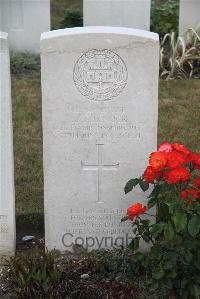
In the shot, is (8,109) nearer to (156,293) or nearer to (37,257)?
(37,257)

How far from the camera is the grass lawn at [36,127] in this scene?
5.72m

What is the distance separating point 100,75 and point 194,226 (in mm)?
Answer: 1206

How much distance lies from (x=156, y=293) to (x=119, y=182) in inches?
31.3

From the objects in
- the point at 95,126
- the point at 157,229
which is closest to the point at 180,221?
the point at 157,229

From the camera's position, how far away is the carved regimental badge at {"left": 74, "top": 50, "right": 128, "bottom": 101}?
4.41m

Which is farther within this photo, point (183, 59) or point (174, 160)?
point (183, 59)

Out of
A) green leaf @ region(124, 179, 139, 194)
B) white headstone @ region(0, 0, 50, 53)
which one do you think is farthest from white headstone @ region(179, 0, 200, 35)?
green leaf @ region(124, 179, 139, 194)

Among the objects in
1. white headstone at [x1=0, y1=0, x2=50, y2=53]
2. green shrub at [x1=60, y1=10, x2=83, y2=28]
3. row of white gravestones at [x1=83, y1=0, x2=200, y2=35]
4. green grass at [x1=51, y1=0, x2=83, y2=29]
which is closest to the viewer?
row of white gravestones at [x1=83, y1=0, x2=200, y2=35]

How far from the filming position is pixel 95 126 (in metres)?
4.54

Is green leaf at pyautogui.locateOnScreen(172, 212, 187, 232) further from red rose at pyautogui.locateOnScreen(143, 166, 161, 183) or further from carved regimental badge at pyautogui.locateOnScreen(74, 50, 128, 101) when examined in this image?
carved regimental badge at pyautogui.locateOnScreen(74, 50, 128, 101)

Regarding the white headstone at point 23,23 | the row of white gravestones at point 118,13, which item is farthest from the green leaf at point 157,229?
the white headstone at point 23,23

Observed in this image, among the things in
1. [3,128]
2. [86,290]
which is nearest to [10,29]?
[3,128]

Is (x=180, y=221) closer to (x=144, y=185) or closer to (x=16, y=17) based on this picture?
(x=144, y=185)

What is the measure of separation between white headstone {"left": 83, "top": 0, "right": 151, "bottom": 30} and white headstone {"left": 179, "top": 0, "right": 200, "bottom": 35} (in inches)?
26.9
